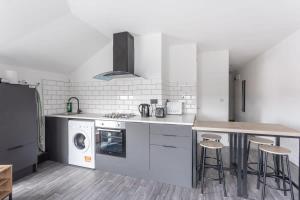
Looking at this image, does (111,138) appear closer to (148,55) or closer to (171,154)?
(171,154)

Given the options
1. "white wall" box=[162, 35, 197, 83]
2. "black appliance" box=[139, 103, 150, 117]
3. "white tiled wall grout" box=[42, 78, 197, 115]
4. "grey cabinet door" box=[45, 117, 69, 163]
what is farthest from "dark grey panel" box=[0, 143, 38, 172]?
"white wall" box=[162, 35, 197, 83]

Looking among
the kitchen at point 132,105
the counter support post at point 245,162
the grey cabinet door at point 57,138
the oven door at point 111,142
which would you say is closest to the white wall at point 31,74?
the kitchen at point 132,105

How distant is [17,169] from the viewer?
92.8 inches

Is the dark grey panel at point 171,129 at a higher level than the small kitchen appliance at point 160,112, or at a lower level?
lower

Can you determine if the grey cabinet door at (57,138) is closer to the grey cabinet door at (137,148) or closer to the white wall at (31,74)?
the white wall at (31,74)

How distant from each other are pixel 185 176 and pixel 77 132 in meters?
1.89

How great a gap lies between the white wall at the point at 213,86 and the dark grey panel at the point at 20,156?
11.7 ft

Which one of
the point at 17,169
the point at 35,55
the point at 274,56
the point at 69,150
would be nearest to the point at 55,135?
the point at 69,150

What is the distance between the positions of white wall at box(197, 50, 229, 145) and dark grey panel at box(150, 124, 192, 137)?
2.23 metres

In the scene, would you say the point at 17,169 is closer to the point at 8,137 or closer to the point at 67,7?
the point at 8,137

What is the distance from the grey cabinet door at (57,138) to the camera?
2.96m

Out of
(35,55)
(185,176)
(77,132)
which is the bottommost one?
(185,176)

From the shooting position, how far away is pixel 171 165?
2.30m

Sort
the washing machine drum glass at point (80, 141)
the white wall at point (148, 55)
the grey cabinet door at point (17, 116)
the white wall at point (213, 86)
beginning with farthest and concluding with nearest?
the white wall at point (213, 86)
the white wall at point (148, 55)
the washing machine drum glass at point (80, 141)
the grey cabinet door at point (17, 116)
